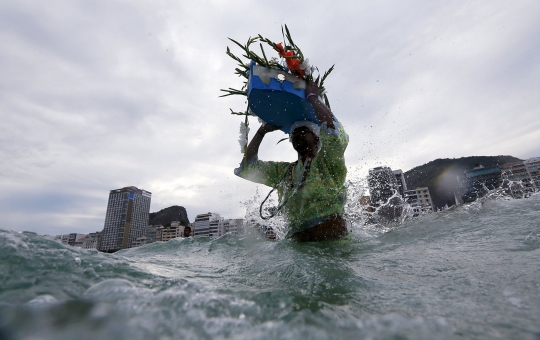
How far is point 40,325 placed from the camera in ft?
3.01

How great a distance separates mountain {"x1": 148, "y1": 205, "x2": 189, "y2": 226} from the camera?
16775cm

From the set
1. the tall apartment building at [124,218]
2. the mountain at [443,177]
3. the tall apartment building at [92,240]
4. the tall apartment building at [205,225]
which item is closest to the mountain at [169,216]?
the tall apartment building at [124,218]

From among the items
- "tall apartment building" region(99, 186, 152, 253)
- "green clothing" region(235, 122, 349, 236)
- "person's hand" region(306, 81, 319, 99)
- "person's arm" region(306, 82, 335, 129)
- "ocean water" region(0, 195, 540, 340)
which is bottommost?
"ocean water" region(0, 195, 540, 340)

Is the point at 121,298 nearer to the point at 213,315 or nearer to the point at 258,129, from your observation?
the point at 213,315

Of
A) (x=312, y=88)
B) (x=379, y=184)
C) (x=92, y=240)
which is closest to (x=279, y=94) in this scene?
(x=312, y=88)

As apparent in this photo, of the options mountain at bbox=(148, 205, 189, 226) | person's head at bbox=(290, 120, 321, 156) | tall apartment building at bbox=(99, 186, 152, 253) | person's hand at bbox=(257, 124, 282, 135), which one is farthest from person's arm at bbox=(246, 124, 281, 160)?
mountain at bbox=(148, 205, 189, 226)

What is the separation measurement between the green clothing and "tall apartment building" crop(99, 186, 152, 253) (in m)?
157

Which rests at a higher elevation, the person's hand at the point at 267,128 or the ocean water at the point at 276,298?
the person's hand at the point at 267,128

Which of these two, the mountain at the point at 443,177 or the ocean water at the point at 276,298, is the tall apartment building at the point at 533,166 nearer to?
the mountain at the point at 443,177

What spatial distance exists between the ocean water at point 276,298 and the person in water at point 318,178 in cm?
126

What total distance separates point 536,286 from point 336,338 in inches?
47.5

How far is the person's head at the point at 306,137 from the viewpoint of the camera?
3480 mm

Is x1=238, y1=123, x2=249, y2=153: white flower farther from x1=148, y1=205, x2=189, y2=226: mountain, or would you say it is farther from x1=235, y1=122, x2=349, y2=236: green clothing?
x1=148, y1=205, x2=189, y2=226: mountain

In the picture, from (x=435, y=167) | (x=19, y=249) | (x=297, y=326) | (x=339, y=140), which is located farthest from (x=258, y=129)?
(x=435, y=167)
